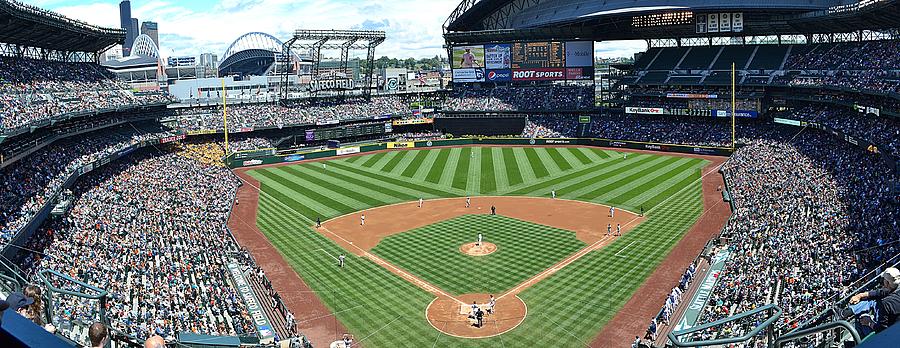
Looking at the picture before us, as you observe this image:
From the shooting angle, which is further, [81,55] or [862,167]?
[81,55]

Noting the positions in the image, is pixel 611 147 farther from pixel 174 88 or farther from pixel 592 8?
pixel 174 88

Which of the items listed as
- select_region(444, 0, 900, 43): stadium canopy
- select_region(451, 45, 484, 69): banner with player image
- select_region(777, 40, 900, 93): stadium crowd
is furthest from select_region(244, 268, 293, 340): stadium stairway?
select_region(451, 45, 484, 69): banner with player image

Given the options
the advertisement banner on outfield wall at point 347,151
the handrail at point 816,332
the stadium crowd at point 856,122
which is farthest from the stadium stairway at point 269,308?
the advertisement banner on outfield wall at point 347,151

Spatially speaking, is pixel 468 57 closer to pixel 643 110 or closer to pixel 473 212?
pixel 643 110

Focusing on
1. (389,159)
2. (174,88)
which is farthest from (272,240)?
(174,88)

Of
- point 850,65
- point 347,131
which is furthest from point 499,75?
point 850,65

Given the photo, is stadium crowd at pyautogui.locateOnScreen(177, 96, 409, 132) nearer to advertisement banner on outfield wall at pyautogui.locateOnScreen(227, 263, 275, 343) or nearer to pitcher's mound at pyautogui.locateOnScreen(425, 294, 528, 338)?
advertisement banner on outfield wall at pyautogui.locateOnScreen(227, 263, 275, 343)
